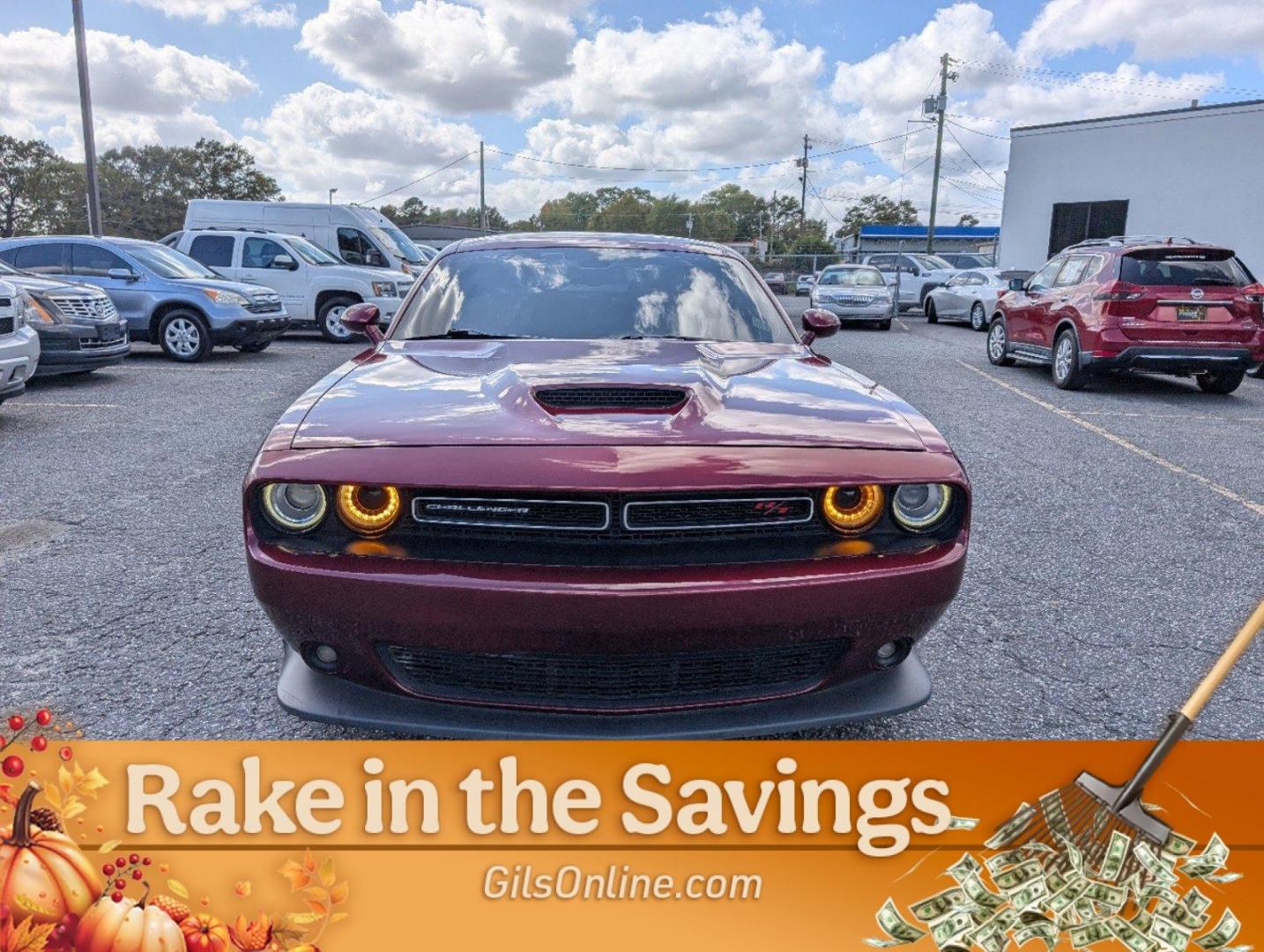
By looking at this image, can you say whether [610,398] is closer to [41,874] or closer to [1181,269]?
[41,874]

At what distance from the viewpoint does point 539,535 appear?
6.81 ft

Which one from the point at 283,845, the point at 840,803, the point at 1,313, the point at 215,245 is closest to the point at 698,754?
the point at 840,803

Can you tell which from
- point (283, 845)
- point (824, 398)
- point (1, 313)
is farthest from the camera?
point (1, 313)

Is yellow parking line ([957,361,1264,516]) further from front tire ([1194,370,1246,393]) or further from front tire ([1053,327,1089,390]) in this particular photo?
front tire ([1194,370,1246,393])

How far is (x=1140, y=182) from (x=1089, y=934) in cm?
2308

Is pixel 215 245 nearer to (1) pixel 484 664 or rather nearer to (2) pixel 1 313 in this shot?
(2) pixel 1 313

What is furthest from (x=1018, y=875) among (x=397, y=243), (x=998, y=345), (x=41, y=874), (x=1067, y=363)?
(x=397, y=243)

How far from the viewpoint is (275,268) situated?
14.4m

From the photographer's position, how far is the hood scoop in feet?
7.65

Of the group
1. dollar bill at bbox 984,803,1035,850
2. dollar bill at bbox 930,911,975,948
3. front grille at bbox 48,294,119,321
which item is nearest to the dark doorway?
front grille at bbox 48,294,119,321

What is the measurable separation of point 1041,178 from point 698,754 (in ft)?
81.8

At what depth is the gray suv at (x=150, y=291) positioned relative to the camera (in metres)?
11.3

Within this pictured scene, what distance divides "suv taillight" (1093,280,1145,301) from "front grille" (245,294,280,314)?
945 centimetres

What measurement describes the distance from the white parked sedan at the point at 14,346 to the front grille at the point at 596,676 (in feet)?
20.0
